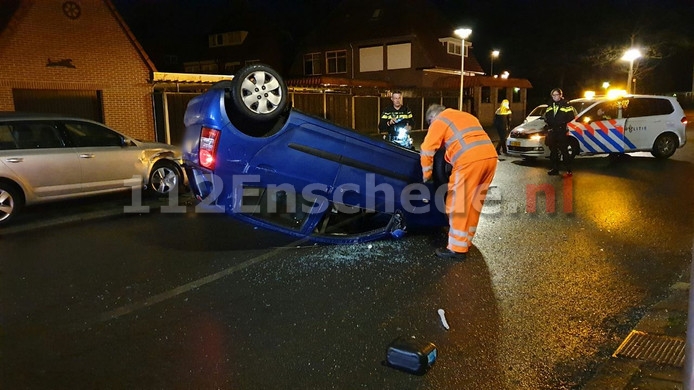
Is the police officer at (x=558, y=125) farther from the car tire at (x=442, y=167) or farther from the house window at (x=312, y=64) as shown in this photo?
the house window at (x=312, y=64)

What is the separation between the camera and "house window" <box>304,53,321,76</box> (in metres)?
37.4

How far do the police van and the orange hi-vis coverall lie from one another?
7830mm

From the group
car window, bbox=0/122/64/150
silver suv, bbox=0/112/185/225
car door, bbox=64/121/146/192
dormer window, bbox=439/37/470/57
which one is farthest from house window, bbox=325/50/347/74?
car window, bbox=0/122/64/150

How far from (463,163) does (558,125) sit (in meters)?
6.65

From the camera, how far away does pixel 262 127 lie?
16.8 feet

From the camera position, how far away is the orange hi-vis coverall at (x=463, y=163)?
5.46 meters

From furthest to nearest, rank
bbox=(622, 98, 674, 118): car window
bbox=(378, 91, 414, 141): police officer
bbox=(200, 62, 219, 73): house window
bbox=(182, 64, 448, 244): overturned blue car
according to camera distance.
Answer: bbox=(200, 62, 219, 73): house window < bbox=(622, 98, 674, 118): car window < bbox=(378, 91, 414, 141): police officer < bbox=(182, 64, 448, 244): overturned blue car

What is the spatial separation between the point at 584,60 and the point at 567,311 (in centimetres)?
4253

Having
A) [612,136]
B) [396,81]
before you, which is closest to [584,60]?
[396,81]

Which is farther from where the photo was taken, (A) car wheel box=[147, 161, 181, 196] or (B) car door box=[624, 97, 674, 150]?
(B) car door box=[624, 97, 674, 150]

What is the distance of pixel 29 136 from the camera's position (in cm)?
761

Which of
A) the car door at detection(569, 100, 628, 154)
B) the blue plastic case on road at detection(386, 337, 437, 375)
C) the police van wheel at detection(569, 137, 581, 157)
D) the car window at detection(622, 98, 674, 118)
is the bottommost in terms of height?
the blue plastic case on road at detection(386, 337, 437, 375)

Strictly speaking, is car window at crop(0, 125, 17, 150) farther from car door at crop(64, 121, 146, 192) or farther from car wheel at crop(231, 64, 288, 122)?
car wheel at crop(231, 64, 288, 122)

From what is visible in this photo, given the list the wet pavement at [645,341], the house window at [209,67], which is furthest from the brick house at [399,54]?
the wet pavement at [645,341]
